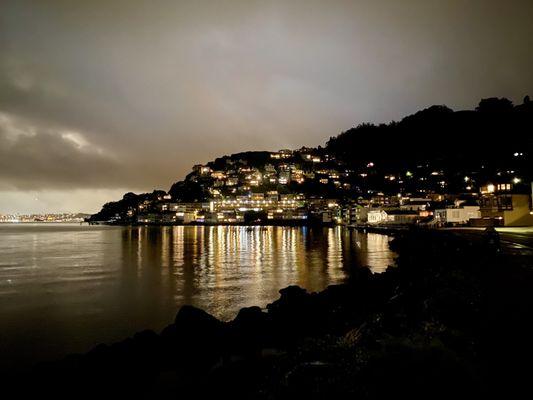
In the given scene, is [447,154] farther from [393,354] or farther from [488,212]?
[393,354]

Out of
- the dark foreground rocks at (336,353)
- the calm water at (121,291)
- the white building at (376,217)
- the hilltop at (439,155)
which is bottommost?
the calm water at (121,291)

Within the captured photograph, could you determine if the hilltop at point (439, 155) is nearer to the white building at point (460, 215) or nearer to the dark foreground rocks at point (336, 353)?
the white building at point (460, 215)

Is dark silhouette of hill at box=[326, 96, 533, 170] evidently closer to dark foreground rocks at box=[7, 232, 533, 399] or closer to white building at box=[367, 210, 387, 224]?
white building at box=[367, 210, 387, 224]

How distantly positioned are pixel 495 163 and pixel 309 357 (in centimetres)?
10669

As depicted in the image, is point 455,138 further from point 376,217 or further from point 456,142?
point 376,217

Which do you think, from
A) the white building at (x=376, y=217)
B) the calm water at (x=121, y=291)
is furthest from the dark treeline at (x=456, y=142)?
the calm water at (x=121, y=291)

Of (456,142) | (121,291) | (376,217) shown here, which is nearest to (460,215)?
(376,217)

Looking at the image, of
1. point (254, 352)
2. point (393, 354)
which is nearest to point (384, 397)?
point (393, 354)

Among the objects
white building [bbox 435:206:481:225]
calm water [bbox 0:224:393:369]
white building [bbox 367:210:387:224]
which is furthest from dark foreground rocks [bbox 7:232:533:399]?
white building [bbox 367:210:387:224]

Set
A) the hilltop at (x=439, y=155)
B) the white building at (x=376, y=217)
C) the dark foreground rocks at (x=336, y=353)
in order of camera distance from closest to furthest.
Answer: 1. the dark foreground rocks at (x=336, y=353)
2. the hilltop at (x=439, y=155)
3. the white building at (x=376, y=217)

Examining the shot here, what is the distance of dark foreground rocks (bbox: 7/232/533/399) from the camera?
5.48 metres

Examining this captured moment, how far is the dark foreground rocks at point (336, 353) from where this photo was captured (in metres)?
5.48

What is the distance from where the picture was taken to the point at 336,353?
697 cm

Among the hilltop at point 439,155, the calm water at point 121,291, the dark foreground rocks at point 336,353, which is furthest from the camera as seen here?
the hilltop at point 439,155
